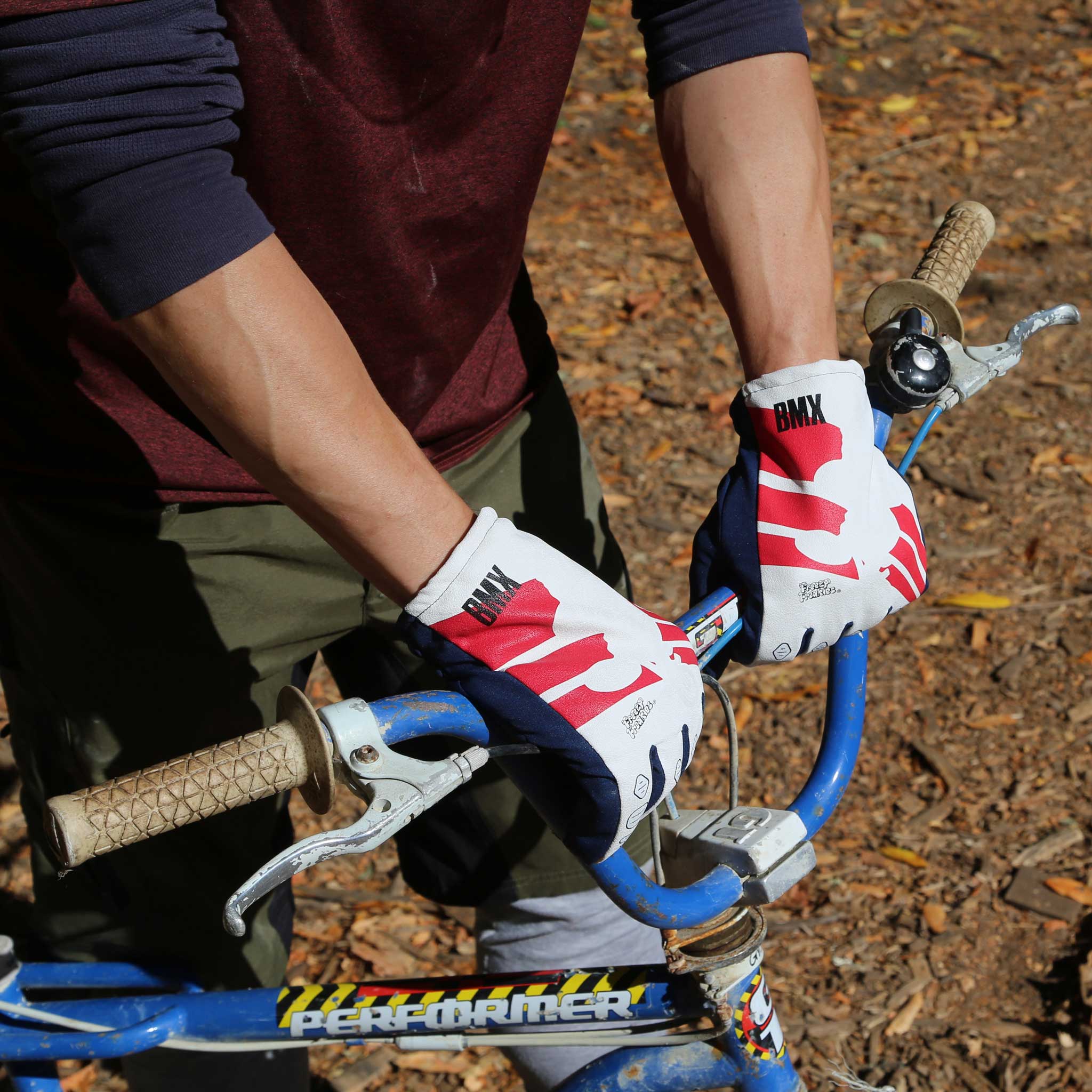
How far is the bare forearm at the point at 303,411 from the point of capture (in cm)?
124

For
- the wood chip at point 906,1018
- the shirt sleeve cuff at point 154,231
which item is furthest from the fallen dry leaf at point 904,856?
the shirt sleeve cuff at point 154,231

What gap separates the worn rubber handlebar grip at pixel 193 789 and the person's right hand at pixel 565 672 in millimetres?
195

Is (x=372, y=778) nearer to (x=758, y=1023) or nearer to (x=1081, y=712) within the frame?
(x=758, y=1023)

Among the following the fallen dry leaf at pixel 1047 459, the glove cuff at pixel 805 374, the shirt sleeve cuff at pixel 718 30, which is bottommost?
the fallen dry leaf at pixel 1047 459

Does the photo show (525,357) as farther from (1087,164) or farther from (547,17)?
(1087,164)

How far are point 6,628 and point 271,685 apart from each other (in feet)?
1.40

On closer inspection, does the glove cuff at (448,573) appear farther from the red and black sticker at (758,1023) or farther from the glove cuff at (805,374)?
the red and black sticker at (758,1023)

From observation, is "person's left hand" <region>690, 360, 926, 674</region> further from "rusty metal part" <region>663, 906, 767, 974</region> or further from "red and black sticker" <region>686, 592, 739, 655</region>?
"rusty metal part" <region>663, 906, 767, 974</region>

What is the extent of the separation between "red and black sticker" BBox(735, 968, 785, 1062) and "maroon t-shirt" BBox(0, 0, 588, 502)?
2.98 ft

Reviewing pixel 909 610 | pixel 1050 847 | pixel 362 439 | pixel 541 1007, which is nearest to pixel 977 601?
pixel 909 610

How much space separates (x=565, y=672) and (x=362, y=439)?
32 centimetres

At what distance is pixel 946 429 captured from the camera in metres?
4.36

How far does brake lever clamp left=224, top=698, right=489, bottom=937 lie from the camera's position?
1.14 metres

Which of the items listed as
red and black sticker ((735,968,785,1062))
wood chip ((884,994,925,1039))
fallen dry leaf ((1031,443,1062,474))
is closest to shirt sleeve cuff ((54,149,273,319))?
red and black sticker ((735,968,785,1062))
